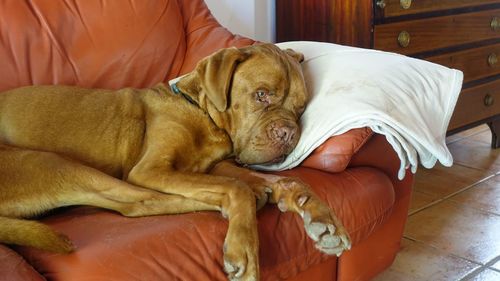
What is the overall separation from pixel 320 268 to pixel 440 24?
185 cm

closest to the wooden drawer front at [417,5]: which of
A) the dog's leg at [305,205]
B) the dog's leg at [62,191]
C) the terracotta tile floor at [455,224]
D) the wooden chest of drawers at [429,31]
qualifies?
the wooden chest of drawers at [429,31]


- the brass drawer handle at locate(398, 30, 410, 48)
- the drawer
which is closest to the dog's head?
the brass drawer handle at locate(398, 30, 410, 48)

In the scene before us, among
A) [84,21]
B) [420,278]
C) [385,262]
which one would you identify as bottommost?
[420,278]

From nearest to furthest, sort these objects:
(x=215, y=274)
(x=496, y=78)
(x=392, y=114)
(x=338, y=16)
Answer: (x=215, y=274), (x=392, y=114), (x=338, y=16), (x=496, y=78)

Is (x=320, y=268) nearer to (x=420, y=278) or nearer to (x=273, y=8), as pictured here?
(x=420, y=278)

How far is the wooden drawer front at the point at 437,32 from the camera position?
304cm

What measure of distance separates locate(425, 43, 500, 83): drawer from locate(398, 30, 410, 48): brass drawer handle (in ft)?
0.81

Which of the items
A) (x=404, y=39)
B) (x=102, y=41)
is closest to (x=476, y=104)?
(x=404, y=39)

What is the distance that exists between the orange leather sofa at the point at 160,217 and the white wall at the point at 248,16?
51 centimetres

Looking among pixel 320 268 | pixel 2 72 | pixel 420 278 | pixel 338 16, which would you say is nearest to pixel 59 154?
pixel 2 72

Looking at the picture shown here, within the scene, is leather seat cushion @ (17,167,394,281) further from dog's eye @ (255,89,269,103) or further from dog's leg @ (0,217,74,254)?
dog's eye @ (255,89,269,103)

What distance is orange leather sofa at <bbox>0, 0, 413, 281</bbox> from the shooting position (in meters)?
1.43

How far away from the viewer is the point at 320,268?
1.94 m

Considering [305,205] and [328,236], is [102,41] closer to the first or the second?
[305,205]
